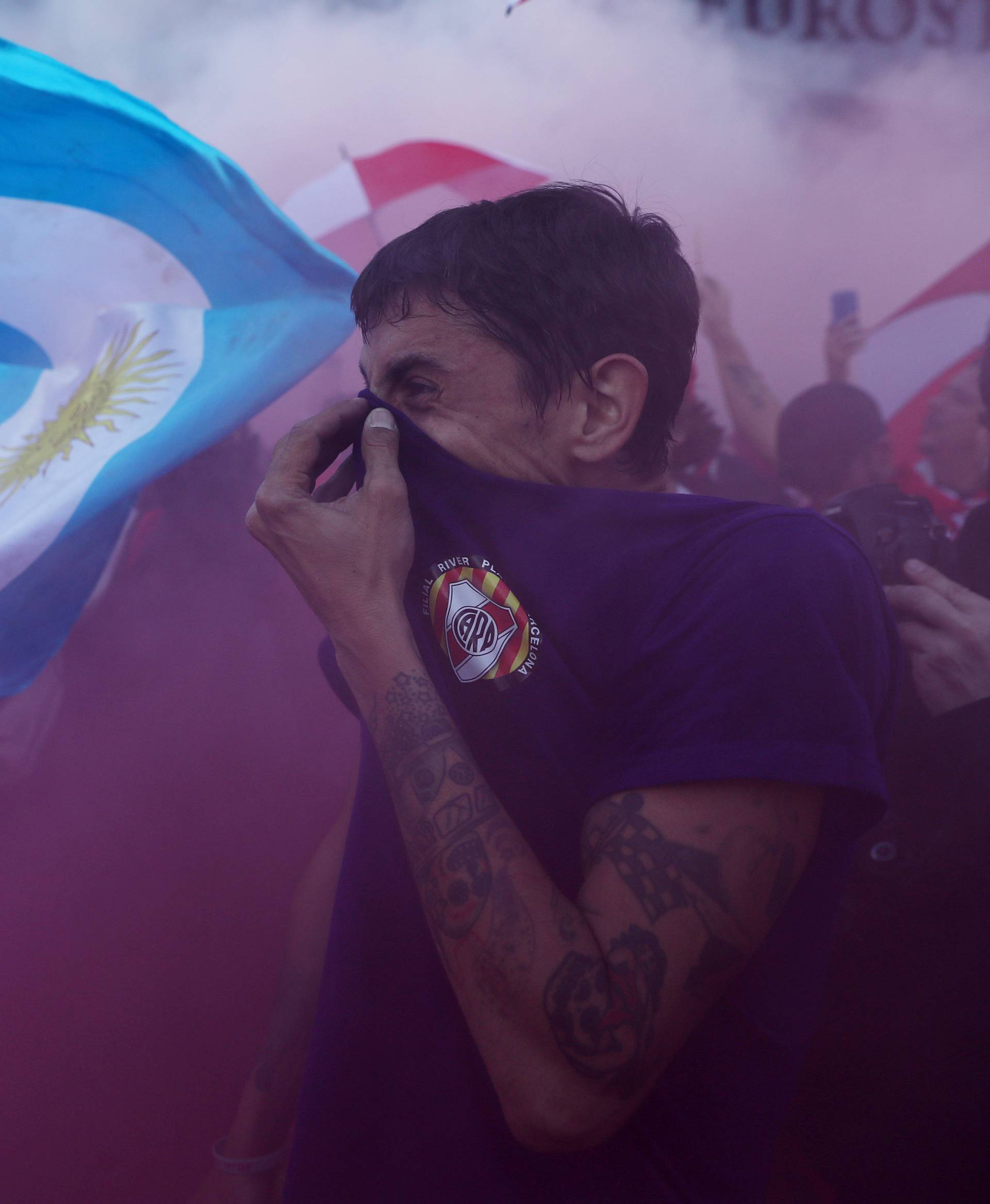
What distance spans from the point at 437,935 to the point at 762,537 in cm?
49

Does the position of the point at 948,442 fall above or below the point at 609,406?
below

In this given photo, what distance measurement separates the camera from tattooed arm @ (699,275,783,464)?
302cm

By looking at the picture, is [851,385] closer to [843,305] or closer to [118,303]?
[843,305]

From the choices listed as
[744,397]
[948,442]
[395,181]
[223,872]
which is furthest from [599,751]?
[948,442]

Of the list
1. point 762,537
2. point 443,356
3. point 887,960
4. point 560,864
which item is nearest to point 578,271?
point 443,356

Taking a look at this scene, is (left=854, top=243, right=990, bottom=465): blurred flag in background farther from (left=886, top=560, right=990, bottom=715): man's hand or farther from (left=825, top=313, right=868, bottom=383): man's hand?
(left=886, top=560, right=990, bottom=715): man's hand

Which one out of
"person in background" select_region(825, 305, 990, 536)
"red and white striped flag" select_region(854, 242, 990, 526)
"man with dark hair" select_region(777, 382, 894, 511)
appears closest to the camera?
"man with dark hair" select_region(777, 382, 894, 511)

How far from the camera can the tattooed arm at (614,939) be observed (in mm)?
624

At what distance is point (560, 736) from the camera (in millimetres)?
797

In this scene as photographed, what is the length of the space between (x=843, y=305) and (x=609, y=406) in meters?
2.64

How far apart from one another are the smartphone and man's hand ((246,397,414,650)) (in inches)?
110

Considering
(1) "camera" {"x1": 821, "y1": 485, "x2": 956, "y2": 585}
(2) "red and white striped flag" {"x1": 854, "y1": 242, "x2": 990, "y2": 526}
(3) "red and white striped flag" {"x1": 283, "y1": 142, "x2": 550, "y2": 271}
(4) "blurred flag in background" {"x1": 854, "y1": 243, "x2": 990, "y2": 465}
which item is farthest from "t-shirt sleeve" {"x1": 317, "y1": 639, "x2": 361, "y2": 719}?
(4) "blurred flag in background" {"x1": 854, "y1": 243, "x2": 990, "y2": 465}

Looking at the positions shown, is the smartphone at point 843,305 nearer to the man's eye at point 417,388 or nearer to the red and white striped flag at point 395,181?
the red and white striped flag at point 395,181

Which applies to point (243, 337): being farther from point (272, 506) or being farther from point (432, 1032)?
point (432, 1032)
